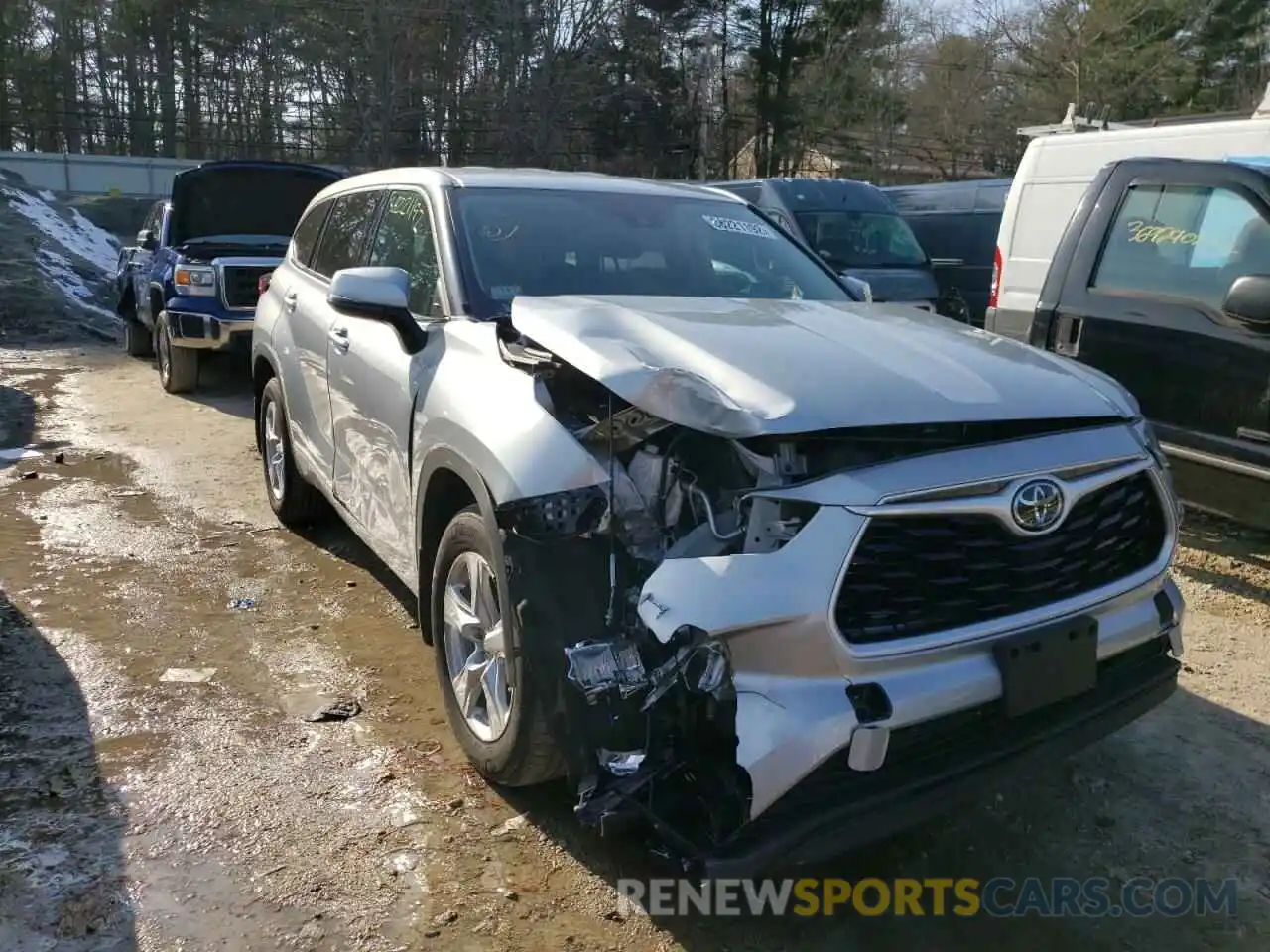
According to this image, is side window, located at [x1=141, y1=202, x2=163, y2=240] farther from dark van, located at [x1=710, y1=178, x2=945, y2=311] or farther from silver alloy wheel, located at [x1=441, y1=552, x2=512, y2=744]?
silver alloy wheel, located at [x1=441, y1=552, x2=512, y2=744]

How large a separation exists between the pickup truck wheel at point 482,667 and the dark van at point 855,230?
8.60 meters

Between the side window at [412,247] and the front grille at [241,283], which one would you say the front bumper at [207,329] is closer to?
the front grille at [241,283]

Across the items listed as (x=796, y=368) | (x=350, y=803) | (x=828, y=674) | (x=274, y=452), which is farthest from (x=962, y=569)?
(x=274, y=452)

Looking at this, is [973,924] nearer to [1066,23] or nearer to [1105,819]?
[1105,819]

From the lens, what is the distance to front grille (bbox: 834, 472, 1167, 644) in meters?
2.37

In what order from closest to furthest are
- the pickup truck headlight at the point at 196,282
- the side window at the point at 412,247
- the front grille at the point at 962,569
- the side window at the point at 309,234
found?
the front grille at the point at 962,569 → the side window at the point at 412,247 → the side window at the point at 309,234 → the pickup truck headlight at the point at 196,282

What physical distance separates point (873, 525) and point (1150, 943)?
1.31 metres

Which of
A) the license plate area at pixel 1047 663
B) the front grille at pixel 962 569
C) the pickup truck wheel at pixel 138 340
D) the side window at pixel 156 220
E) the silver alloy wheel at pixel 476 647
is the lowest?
the pickup truck wheel at pixel 138 340

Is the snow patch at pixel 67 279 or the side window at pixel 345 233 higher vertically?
the side window at pixel 345 233

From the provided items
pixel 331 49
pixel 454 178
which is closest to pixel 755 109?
pixel 331 49

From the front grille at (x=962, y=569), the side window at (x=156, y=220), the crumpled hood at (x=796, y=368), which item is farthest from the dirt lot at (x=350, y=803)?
the side window at (x=156, y=220)

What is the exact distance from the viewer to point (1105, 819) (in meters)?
3.15

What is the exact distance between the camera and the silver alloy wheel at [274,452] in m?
5.62

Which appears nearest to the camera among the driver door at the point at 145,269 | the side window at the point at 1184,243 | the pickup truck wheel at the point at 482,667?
the pickup truck wheel at the point at 482,667
